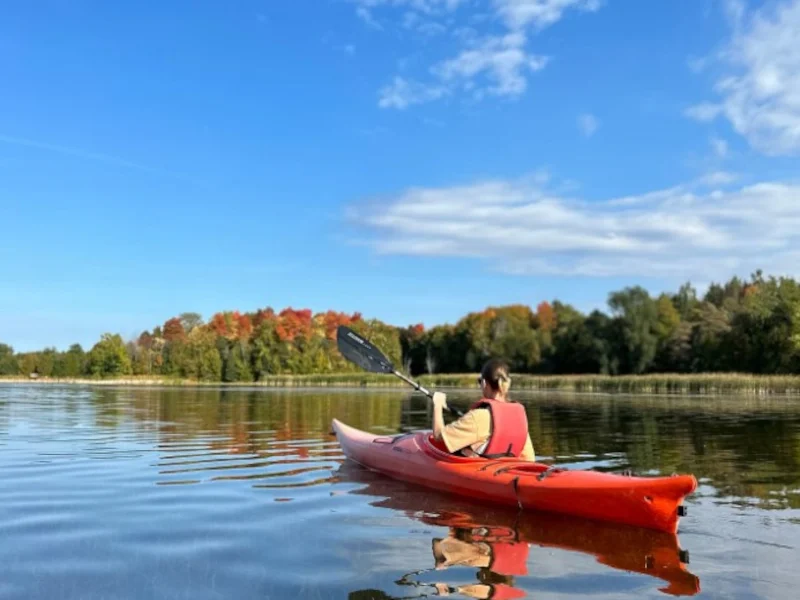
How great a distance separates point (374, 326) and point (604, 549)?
→ 81.6 m

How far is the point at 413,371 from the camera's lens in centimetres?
9638

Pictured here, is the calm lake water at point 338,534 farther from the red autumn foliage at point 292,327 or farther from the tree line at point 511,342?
the red autumn foliage at point 292,327

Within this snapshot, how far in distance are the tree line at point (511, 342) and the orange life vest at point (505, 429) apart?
45908 mm

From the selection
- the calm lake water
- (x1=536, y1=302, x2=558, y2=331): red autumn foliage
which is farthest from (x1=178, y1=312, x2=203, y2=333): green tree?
the calm lake water

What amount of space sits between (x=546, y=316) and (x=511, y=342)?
9.43 m

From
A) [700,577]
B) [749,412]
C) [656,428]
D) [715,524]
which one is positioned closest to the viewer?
[700,577]

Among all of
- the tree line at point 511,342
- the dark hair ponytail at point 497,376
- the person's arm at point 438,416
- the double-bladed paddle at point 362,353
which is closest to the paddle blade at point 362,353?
the double-bladed paddle at point 362,353

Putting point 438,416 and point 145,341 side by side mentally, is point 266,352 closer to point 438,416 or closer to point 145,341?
point 145,341

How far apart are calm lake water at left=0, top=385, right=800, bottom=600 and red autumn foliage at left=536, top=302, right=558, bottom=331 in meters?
68.4

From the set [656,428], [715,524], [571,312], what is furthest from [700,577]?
[571,312]

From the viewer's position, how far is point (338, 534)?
5711 mm

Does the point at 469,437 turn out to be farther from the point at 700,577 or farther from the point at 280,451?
the point at 280,451

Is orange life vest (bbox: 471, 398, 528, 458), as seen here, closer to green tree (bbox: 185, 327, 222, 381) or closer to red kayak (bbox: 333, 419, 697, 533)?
red kayak (bbox: 333, 419, 697, 533)

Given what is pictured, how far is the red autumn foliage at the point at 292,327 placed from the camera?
273ft
